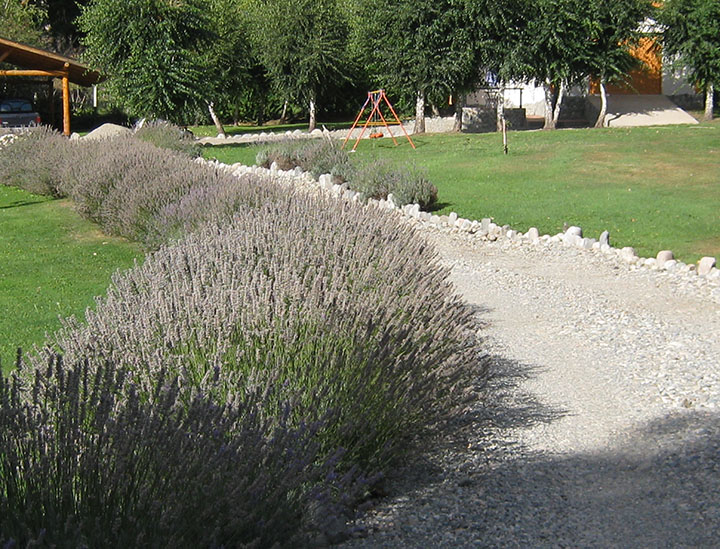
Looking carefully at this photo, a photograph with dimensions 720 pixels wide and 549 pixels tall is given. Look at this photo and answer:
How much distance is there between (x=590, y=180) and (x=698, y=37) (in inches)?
730

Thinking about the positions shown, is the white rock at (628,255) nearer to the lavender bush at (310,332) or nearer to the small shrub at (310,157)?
the lavender bush at (310,332)

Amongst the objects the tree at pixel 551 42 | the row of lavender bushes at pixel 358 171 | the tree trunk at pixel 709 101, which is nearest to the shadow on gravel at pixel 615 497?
the row of lavender bushes at pixel 358 171

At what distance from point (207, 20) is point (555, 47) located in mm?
12792

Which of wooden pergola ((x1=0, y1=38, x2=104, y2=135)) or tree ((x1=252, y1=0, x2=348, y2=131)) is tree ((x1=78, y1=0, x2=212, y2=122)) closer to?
wooden pergola ((x1=0, y1=38, x2=104, y2=135))

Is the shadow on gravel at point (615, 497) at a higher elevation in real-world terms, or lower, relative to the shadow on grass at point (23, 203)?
lower

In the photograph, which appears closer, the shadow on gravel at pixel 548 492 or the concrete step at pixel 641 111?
the shadow on gravel at pixel 548 492

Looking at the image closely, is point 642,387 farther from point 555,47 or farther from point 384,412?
point 555,47

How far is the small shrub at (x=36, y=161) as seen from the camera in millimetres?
17000

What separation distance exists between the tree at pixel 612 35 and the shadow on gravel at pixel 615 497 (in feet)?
95.5

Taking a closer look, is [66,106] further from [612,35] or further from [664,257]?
[664,257]

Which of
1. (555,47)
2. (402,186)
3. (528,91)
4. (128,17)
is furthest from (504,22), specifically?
(402,186)

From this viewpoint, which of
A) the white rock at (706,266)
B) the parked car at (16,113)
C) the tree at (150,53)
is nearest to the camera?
the white rock at (706,266)

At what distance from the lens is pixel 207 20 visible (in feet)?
91.0

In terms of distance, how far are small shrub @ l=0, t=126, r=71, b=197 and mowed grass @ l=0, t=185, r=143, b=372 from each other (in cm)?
59
